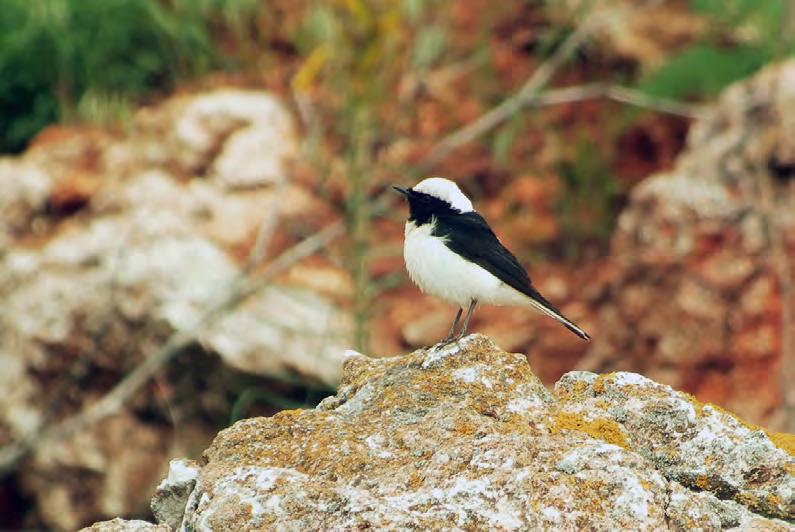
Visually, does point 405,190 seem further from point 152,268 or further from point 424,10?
point 424,10

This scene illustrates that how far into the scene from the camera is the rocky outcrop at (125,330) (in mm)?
9000

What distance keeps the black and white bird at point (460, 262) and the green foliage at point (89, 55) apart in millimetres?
4887

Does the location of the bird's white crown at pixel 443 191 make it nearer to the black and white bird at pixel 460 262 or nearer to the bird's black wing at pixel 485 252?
the black and white bird at pixel 460 262

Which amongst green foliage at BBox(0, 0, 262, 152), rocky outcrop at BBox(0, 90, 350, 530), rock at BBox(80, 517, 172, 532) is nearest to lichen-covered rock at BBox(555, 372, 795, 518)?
rock at BBox(80, 517, 172, 532)

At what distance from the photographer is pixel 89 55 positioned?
10883mm

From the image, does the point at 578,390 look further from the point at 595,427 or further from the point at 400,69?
the point at 400,69

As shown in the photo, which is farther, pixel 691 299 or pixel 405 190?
pixel 691 299

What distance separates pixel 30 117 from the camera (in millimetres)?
11109

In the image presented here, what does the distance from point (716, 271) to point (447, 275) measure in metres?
2.98

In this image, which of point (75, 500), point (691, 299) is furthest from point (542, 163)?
point (75, 500)

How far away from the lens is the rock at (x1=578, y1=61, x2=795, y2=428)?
8.35 m

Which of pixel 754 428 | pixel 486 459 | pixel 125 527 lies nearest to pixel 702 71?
pixel 754 428

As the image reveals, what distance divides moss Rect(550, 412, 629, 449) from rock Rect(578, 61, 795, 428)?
4.12 metres

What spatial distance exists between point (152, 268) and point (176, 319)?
0.45 metres
